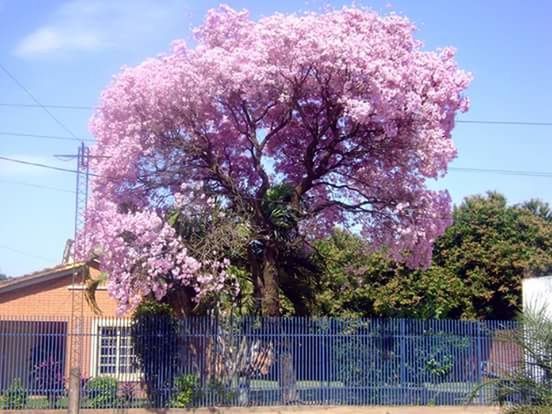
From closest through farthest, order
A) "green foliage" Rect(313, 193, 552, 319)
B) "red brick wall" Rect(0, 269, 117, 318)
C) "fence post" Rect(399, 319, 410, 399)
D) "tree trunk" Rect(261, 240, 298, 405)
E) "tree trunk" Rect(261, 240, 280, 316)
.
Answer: "tree trunk" Rect(261, 240, 298, 405) → "fence post" Rect(399, 319, 410, 399) → "tree trunk" Rect(261, 240, 280, 316) → "red brick wall" Rect(0, 269, 117, 318) → "green foliage" Rect(313, 193, 552, 319)

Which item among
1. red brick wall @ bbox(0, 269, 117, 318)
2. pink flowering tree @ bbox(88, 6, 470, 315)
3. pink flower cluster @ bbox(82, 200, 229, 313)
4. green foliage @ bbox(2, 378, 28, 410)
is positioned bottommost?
green foliage @ bbox(2, 378, 28, 410)

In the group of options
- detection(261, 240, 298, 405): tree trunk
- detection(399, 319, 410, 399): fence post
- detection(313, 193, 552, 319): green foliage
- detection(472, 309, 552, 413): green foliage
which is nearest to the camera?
detection(472, 309, 552, 413): green foliage

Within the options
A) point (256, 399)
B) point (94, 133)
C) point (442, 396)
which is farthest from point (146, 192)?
point (442, 396)

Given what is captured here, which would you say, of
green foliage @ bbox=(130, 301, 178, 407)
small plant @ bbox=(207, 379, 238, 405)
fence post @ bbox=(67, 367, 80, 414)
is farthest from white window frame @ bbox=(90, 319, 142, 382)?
small plant @ bbox=(207, 379, 238, 405)

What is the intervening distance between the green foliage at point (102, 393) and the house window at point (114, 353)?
0.31m

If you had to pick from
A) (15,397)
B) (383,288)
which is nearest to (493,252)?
(383,288)

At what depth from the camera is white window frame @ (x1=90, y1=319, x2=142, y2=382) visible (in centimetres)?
2042

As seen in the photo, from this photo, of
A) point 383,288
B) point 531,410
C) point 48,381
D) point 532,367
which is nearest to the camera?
point 531,410

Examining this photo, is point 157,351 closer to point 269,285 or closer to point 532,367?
point 269,285

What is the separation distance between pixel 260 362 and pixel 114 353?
396 centimetres

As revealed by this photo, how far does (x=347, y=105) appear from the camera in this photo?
63.1 ft

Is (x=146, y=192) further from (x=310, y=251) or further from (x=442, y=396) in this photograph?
(x=442, y=396)

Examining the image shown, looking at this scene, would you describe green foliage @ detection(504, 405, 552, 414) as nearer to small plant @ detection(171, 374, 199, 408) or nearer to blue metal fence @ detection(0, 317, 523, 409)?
blue metal fence @ detection(0, 317, 523, 409)

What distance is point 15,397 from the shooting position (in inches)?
778
